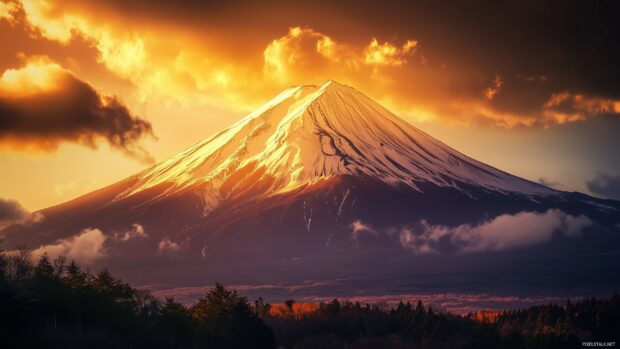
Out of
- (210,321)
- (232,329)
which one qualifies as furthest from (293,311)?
(232,329)

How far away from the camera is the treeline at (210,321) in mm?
45844

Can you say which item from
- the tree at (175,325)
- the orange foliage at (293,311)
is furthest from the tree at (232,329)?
the orange foliage at (293,311)

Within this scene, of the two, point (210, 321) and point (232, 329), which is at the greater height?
point (210, 321)

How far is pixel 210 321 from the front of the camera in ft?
212

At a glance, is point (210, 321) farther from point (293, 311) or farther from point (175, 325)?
point (293, 311)

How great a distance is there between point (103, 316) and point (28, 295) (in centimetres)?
1446

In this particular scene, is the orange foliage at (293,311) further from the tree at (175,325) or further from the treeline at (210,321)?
the tree at (175,325)

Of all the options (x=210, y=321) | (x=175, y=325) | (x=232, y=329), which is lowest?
(x=232, y=329)

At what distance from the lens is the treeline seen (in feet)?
150

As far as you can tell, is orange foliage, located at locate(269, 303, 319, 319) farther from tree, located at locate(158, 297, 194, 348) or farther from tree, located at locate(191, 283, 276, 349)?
tree, located at locate(191, 283, 276, 349)

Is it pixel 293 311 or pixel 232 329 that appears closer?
pixel 232 329

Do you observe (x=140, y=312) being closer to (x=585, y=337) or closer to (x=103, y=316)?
(x=103, y=316)

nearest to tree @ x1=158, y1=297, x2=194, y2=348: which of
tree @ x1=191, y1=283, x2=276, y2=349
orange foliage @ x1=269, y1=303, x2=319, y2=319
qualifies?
tree @ x1=191, y1=283, x2=276, y2=349

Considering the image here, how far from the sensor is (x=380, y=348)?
94.3 m
